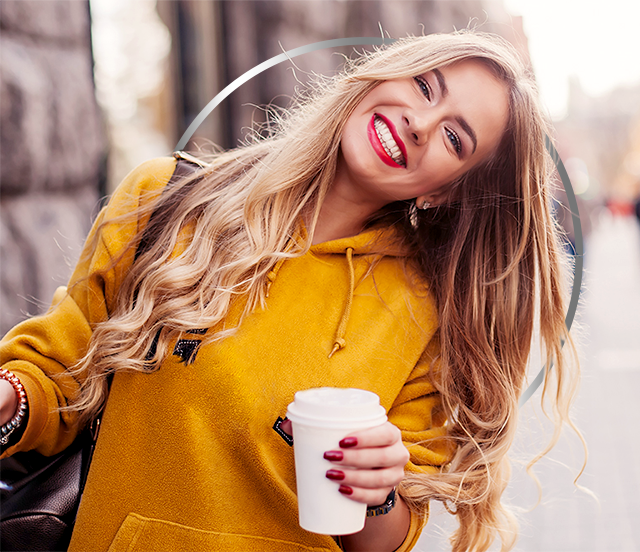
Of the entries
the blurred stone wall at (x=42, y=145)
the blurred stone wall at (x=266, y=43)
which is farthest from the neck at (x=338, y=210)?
the blurred stone wall at (x=266, y=43)

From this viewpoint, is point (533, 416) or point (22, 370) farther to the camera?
point (533, 416)

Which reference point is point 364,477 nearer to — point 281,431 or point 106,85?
point 281,431

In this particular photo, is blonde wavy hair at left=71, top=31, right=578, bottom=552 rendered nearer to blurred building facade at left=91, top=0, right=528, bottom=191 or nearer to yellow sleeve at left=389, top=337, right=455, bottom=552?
yellow sleeve at left=389, top=337, right=455, bottom=552

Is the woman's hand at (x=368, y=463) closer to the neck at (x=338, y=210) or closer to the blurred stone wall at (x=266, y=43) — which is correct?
the neck at (x=338, y=210)

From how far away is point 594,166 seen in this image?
232 feet

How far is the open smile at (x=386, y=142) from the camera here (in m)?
1.64

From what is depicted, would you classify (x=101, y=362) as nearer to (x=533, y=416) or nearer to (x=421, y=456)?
(x=421, y=456)

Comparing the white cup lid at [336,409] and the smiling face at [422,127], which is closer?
the white cup lid at [336,409]

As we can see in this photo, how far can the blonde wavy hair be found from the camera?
163cm

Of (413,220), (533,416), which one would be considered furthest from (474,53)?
(533,416)

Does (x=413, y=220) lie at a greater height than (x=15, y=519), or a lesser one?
greater

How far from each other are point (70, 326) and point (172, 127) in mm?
3690

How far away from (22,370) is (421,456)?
1.02 metres

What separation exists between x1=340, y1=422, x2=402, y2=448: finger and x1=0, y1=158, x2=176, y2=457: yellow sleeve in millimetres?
796
